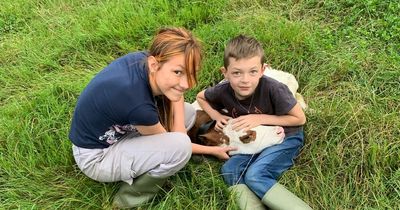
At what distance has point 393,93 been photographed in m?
3.04

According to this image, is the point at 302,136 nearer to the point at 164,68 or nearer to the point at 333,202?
A: the point at 333,202

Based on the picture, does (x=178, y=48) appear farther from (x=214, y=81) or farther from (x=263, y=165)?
(x=214, y=81)

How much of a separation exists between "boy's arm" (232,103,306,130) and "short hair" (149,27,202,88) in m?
0.60

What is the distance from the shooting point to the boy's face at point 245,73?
268 centimetres

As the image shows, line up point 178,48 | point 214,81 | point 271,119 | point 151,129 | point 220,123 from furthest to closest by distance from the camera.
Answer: point 214,81, point 220,123, point 271,119, point 151,129, point 178,48

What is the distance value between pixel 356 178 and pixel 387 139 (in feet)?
0.97

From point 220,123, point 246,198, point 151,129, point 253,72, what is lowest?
point 246,198

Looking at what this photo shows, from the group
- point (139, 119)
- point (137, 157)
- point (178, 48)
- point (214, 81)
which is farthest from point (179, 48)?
point (214, 81)

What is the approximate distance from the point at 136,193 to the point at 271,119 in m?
0.86

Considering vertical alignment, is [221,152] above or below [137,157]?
below

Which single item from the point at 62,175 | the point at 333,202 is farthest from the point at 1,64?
the point at 333,202

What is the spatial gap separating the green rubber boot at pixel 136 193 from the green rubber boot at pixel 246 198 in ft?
1.27

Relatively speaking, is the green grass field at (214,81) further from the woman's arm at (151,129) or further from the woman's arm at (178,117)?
the woman's arm at (151,129)

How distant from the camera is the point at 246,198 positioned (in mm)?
2580
